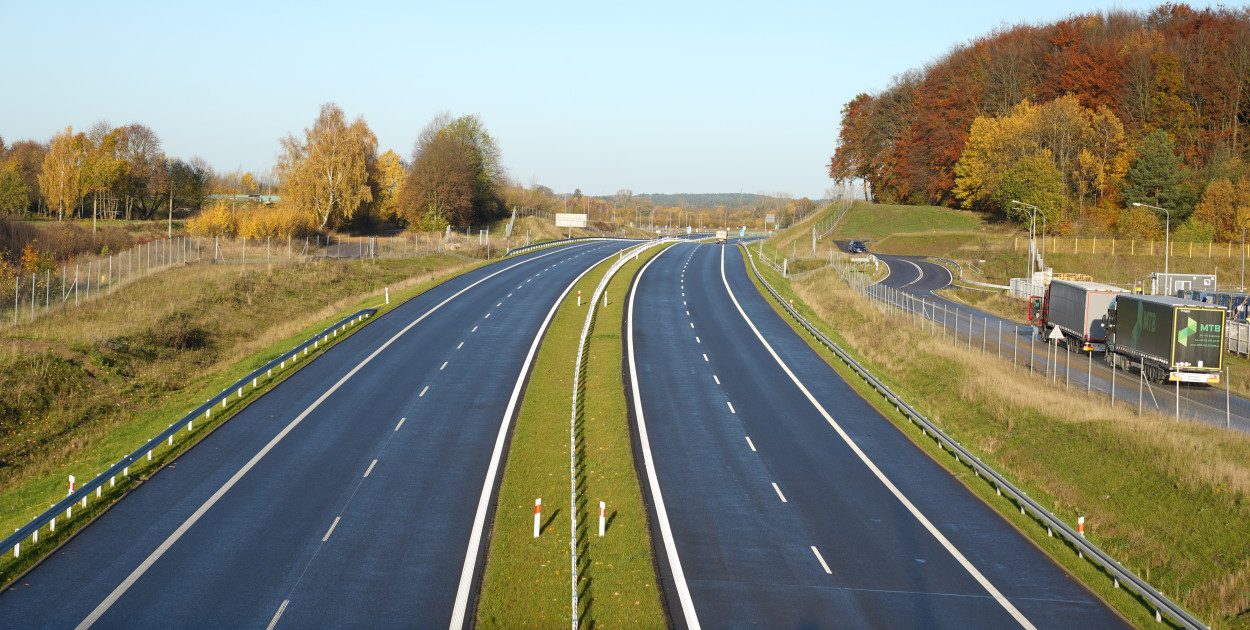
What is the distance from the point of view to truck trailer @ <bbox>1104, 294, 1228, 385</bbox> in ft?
111

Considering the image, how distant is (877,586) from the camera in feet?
55.9

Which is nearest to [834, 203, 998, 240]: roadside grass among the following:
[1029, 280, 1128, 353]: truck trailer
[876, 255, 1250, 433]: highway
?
[876, 255, 1250, 433]: highway

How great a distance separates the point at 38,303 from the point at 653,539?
3733 centimetres

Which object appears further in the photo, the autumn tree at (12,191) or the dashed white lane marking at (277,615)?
the autumn tree at (12,191)

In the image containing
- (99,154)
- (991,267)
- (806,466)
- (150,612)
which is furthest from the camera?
(99,154)

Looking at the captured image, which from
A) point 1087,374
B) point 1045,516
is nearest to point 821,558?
point 1045,516

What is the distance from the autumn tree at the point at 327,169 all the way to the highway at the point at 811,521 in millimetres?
66080

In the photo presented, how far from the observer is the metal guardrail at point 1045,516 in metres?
15.5

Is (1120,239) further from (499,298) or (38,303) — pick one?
(38,303)

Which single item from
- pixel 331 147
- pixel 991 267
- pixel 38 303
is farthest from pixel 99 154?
pixel 991 267

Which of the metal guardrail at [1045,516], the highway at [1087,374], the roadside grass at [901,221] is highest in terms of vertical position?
the roadside grass at [901,221]

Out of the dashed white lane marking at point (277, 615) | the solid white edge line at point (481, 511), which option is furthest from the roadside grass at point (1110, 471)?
the dashed white lane marking at point (277, 615)

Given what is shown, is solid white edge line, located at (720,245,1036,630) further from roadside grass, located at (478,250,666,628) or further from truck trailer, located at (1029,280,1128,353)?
truck trailer, located at (1029,280,1128,353)

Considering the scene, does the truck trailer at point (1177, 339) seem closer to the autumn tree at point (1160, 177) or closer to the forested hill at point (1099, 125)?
the forested hill at point (1099, 125)
